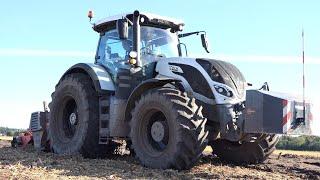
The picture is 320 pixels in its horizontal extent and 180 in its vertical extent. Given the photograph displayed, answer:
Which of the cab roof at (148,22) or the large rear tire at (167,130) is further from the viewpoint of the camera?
the cab roof at (148,22)

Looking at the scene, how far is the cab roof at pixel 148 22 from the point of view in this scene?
1054 centimetres

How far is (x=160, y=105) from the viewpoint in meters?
8.71

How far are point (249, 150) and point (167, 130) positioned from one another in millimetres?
2074

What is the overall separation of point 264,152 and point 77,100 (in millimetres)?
4043

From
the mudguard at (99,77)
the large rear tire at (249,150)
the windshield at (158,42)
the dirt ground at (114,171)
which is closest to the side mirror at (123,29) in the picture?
the windshield at (158,42)

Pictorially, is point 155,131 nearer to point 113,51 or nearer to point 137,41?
point 137,41

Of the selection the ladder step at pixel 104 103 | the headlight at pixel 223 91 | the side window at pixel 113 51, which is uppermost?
the side window at pixel 113 51

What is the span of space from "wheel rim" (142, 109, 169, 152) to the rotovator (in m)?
0.02

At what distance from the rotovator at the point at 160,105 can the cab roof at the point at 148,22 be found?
0.07ft

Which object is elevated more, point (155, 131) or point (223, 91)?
point (223, 91)

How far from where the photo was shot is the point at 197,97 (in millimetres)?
9117

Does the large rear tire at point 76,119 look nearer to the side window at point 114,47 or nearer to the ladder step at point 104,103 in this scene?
the ladder step at point 104,103

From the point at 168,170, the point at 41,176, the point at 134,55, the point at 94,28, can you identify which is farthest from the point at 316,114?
→ the point at 94,28

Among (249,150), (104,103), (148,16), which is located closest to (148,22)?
(148,16)
